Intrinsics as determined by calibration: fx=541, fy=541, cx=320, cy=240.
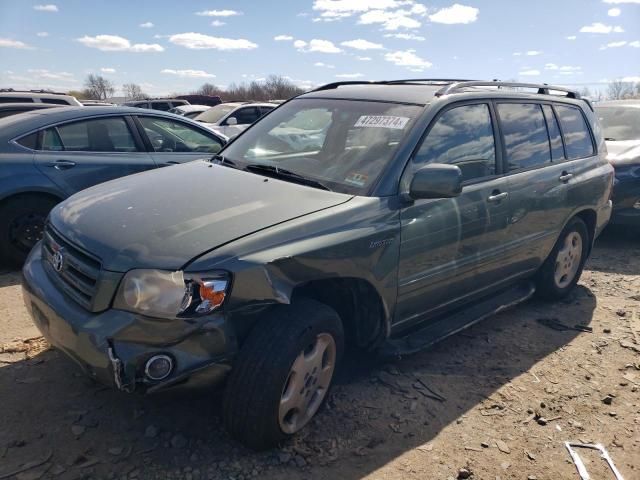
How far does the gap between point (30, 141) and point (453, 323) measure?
13.4 feet

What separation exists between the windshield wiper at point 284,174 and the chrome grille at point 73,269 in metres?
1.18

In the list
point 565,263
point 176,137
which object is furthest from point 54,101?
point 565,263

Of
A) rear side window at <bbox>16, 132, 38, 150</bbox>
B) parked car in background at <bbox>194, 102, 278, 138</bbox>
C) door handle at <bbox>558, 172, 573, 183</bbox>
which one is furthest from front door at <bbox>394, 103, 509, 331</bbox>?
parked car in background at <bbox>194, 102, 278, 138</bbox>

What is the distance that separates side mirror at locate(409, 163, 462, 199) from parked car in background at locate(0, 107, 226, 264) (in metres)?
3.44

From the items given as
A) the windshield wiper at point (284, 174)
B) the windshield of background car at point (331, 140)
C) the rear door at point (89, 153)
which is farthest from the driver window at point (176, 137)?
the windshield wiper at point (284, 174)

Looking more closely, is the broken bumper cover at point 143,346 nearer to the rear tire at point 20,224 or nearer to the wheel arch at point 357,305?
the wheel arch at point 357,305

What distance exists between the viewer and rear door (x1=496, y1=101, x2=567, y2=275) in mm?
3881

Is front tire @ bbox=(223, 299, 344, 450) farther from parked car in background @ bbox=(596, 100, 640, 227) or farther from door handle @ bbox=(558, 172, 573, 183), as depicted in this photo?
parked car in background @ bbox=(596, 100, 640, 227)

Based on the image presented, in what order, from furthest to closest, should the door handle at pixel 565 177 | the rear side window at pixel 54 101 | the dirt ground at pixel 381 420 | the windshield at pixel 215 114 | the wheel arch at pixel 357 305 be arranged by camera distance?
the windshield at pixel 215 114, the rear side window at pixel 54 101, the door handle at pixel 565 177, the wheel arch at pixel 357 305, the dirt ground at pixel 381 420

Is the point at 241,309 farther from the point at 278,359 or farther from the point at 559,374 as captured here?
the point at 559,374

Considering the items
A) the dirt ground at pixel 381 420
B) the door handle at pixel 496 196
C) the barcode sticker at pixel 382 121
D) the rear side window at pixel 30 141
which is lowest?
the dirt ground at pixel 381 420

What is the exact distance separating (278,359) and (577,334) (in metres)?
2.92

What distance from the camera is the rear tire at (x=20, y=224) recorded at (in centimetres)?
480

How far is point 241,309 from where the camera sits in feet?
7.85
